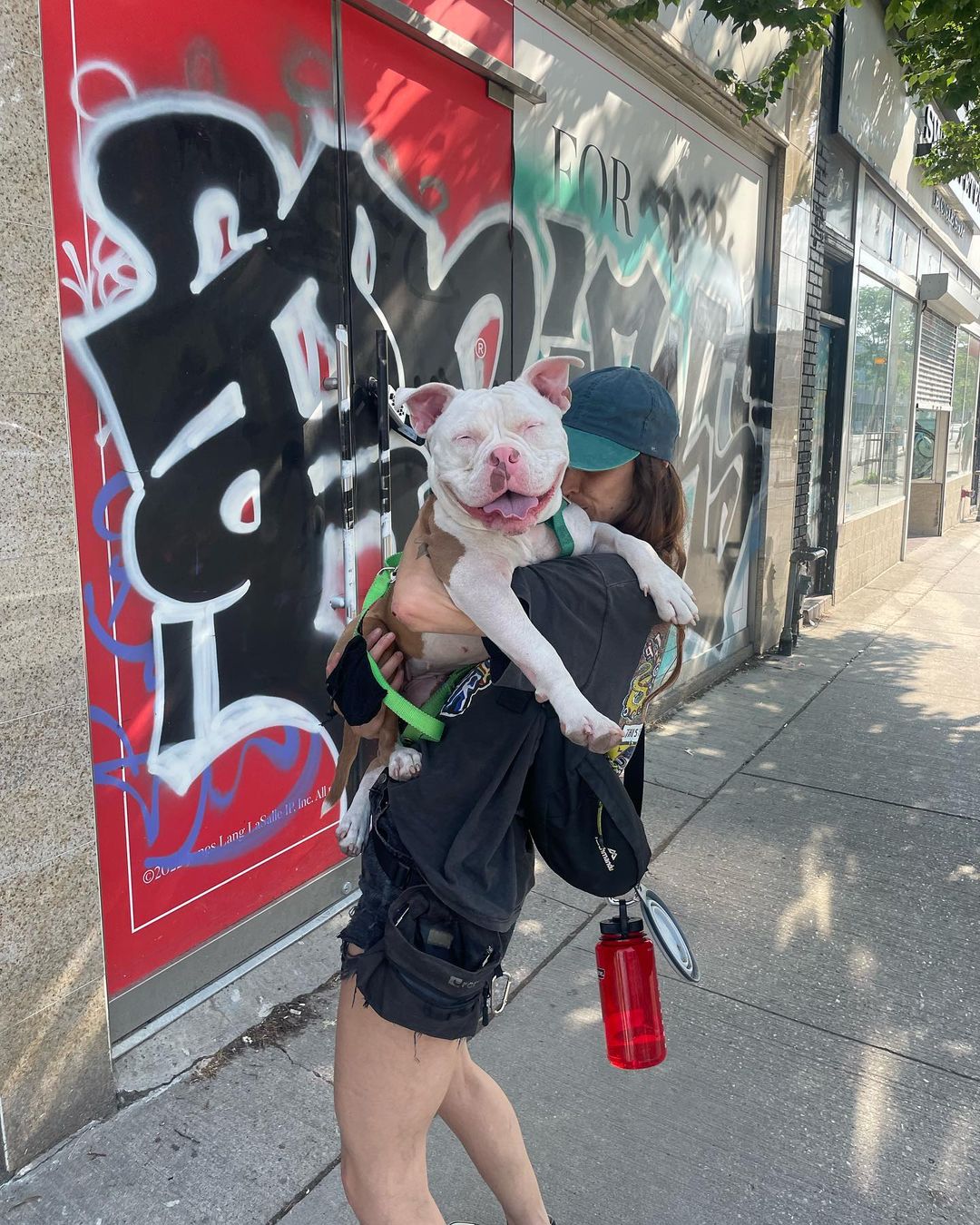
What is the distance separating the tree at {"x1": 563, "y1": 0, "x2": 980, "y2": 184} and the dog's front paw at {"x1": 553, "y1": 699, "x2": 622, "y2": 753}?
383cm

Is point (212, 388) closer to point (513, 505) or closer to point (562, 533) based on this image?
point (562, 533)

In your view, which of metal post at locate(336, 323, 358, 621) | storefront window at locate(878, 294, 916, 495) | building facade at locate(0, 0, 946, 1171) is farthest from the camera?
storefront window at locate(878, 294, 916, 495)

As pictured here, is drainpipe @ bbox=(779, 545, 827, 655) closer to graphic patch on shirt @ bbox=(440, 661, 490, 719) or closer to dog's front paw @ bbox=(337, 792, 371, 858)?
dog's front paw @ bbox=(337, 792, 371, 858)

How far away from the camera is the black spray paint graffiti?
2.68 m

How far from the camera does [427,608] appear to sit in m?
1.78

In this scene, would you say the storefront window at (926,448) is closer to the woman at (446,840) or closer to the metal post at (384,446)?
the metal post at (384,446)

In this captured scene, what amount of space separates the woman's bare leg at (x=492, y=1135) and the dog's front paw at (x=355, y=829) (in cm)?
45

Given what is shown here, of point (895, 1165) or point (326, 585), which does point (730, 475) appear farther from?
point (895, 1165)

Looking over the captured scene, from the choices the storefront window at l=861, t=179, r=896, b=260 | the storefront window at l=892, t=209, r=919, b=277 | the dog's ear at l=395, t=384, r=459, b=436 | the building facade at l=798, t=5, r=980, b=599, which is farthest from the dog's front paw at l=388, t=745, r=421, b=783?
the storefront window at l=892, t=209, r=919, b=277

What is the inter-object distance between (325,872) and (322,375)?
1.83 metres

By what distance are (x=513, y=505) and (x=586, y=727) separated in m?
0.39

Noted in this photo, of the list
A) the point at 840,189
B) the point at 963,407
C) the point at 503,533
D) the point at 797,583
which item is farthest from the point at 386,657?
the point at 963,407

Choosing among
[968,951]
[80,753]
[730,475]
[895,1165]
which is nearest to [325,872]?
[80,753]

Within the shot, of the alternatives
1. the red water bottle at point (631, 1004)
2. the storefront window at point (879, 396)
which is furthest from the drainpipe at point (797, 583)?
the red water bottle at point (631, 1004)
